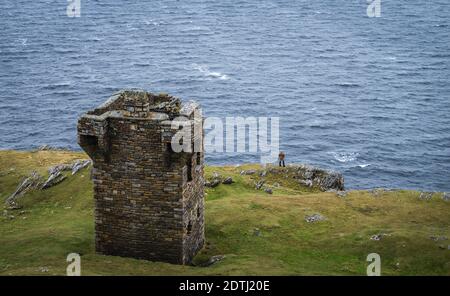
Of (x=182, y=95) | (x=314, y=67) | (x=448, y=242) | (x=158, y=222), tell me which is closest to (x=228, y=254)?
(x=158, y=222)

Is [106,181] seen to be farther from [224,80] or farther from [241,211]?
[224,80]

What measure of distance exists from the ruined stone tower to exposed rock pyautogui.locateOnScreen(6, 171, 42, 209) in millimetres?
22651

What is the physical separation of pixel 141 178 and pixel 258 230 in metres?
12.3

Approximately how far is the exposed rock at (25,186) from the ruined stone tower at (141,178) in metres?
22.7

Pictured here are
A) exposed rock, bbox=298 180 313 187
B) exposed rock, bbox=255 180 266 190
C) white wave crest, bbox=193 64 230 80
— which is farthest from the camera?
white wave crest, bbox=193 64 230 80

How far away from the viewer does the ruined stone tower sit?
141 ft

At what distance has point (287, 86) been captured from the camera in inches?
6024

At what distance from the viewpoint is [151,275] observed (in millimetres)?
41156

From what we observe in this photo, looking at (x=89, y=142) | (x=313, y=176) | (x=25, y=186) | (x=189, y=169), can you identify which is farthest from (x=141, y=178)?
(x=313, y=176)

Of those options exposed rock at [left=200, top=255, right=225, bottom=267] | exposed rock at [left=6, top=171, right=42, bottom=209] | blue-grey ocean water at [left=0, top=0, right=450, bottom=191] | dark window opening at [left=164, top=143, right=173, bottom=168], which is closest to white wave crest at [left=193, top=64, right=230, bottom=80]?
blue-grey ocean water at [left=0, top=0, right=450, bottom=191]

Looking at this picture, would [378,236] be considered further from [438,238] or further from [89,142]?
[89,142]

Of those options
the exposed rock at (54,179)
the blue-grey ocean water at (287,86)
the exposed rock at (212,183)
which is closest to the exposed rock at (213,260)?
the exposed rock at (212,183)

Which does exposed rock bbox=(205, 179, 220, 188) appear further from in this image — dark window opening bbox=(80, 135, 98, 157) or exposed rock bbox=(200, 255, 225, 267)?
dark window opening bbox=(80, 135, 98, 157)

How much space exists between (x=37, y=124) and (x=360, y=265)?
320 ft
